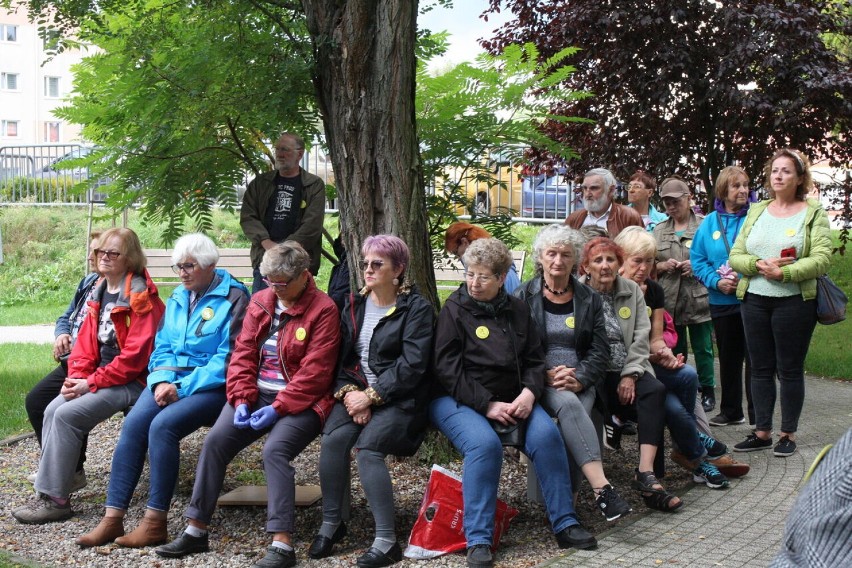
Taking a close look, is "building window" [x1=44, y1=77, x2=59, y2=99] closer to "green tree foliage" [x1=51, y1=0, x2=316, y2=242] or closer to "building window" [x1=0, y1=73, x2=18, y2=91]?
"building window" [x1=0, y1=73, x2=18, y2=91]

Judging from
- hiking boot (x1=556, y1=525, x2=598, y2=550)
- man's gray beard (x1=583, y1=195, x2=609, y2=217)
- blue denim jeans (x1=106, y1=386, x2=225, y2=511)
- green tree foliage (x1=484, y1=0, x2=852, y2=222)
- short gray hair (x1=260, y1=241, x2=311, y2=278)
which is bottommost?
hiking boot (x1=556, y1=525, x2=598, y2=550)

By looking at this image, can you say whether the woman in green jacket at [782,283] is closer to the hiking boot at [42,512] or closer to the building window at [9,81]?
the hiking boot at [42,512]

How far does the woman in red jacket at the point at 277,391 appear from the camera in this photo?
520 centimetres

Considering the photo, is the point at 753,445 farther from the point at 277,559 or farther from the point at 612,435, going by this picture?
the point at 277,559

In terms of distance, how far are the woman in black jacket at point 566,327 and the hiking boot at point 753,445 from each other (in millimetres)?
1758

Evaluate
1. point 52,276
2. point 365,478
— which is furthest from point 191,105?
point 52,276

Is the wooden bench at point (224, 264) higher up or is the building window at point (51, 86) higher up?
the building window at point (51, 86)

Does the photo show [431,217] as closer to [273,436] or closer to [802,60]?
[273,436]

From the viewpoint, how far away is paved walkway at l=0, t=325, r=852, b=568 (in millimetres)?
4945

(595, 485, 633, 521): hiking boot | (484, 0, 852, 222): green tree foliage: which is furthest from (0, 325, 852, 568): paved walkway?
(484, 0, 852, 222): green tree foliage

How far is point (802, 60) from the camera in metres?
11.0

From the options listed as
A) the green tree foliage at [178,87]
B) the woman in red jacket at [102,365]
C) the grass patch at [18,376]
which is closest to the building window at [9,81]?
the grass patch at [18,376]

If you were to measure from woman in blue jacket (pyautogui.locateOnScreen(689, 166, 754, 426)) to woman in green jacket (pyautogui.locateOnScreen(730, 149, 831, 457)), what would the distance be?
590 millimetres

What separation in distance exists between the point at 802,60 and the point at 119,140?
778 centimetres
